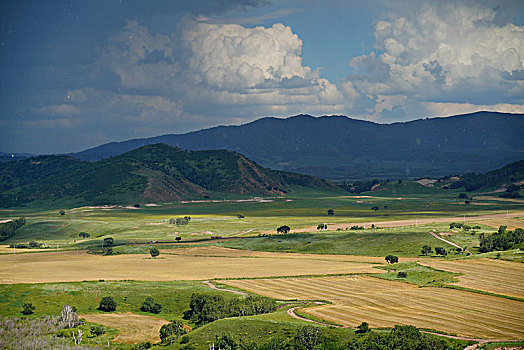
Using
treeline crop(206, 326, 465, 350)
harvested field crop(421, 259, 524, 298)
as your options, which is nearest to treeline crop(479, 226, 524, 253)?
harvested field crop(421, 259, 524, 298)

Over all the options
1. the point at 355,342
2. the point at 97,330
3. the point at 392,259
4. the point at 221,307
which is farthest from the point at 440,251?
the point at 97,330

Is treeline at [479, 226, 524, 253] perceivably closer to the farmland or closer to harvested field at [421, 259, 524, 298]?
the farmland

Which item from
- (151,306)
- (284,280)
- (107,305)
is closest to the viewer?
(107,305)

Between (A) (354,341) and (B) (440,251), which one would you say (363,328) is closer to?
(A) (354,341)

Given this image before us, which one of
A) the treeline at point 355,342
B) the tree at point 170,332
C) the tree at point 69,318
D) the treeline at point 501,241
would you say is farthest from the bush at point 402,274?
the tree at point 69,318

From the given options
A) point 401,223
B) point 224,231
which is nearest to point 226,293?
point 224,231

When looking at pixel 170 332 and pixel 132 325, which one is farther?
pixel 132 325

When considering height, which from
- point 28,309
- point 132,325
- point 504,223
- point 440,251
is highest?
point 504,223

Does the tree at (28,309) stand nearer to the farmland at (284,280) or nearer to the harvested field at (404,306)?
the farmland at (284,280)
